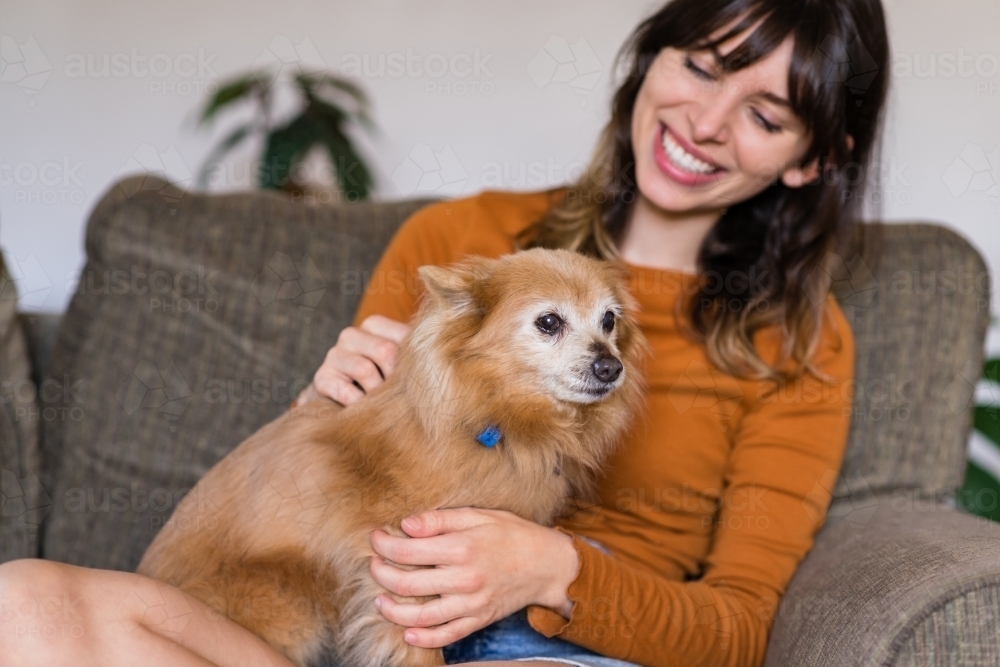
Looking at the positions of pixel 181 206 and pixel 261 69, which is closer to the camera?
pixel 181 206

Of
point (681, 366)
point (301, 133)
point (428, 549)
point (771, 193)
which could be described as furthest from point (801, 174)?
point (301, 133)

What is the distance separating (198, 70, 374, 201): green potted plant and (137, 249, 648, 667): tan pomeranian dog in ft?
5.24

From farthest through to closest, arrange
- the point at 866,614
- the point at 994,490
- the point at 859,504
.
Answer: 1. the point at 994,490
2. the point at 859,504
3. the point at 866,614

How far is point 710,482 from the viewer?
1.79 metres

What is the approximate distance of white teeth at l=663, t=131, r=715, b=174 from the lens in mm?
1815

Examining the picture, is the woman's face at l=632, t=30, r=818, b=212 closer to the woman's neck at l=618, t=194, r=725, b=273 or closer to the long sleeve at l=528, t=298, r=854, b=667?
the woman's neck at l=618, t=194, r=725, b=273

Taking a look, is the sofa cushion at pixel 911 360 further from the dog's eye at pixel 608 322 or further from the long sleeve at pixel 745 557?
the dog's eye at pixel 608 322

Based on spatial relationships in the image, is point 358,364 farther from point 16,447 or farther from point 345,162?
point 345,162

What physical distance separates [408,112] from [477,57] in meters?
0.34

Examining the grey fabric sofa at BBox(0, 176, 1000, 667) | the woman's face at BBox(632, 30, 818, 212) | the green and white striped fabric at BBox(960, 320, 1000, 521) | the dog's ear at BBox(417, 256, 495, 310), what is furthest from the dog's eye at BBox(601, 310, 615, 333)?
the green and white striped fabric at BBox(960, 320, 1000, 521)

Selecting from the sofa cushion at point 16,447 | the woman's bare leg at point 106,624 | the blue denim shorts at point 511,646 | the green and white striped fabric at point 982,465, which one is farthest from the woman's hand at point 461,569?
the green and white striped fabric at point 982,465

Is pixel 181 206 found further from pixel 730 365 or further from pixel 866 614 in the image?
pixel 866 614

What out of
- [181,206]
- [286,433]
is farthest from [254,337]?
[286,433]

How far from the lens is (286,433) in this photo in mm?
1596
